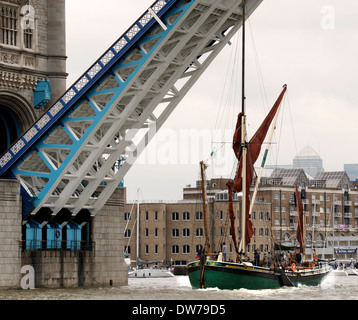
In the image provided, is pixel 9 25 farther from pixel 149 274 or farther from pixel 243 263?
pixel 149 274

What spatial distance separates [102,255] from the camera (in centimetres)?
5056

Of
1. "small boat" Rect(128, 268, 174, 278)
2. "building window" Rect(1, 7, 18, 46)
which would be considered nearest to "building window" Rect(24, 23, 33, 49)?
"building window" Rect(1, 7, 18, 46)

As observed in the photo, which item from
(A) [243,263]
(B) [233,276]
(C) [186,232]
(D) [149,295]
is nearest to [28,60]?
(D) [149,295]

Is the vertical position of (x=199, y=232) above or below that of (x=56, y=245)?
above

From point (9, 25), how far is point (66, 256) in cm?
1062

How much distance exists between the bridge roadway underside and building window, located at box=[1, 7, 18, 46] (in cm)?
735

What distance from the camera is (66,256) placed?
49.0 m

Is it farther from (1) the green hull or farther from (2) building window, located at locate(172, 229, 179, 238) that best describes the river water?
(2) building window, located at locate(172, 229, 179, 238)

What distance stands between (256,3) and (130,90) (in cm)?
646

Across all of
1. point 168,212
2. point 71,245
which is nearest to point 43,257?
point 71,245

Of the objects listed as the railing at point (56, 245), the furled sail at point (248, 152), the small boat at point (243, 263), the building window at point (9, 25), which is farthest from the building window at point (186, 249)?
the building window at point (9, 25)

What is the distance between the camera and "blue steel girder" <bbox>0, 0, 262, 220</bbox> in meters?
45.2

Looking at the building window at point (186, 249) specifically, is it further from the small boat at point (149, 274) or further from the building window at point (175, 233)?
the small boat at point (149, 274)

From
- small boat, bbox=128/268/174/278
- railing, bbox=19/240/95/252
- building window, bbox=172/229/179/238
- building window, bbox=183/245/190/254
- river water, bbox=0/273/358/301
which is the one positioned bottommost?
river water, bbox=0/273/358/301
